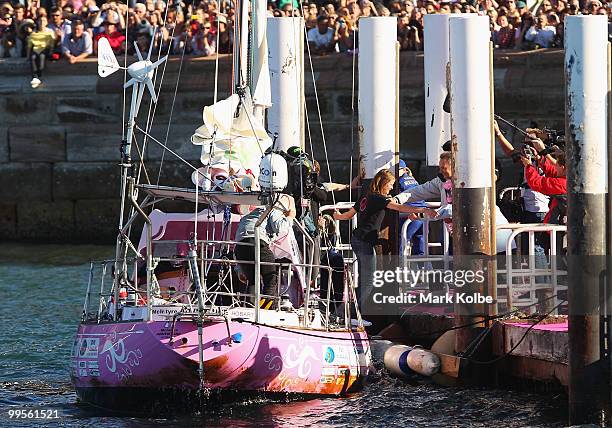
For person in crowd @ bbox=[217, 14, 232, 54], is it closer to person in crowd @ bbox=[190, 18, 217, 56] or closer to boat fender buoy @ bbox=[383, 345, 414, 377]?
person in crowd @ bbox=[190, 18, 217, 56]

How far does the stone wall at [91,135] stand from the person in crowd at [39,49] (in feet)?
0.59

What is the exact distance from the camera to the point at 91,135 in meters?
27.7

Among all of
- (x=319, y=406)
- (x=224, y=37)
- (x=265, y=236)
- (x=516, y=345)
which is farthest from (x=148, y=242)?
(x=224, y=37)

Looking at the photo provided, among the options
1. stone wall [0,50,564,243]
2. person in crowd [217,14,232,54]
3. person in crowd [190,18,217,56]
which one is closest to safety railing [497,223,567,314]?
stone wall [0,50,564,243]

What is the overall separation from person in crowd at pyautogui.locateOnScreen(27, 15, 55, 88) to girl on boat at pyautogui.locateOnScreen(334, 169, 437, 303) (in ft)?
43.3

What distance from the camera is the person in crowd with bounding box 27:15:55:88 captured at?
2755 cm

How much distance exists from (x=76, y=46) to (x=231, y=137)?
43.2ft

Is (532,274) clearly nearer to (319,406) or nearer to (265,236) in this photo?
(319,406)

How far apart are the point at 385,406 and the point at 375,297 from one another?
2.06 m

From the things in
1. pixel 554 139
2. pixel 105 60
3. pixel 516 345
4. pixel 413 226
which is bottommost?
pixel 516 345

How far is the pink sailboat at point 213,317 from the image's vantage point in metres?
12.8

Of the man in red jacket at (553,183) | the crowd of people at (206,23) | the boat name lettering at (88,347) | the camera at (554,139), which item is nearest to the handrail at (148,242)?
the boat name lettering at (88,347)

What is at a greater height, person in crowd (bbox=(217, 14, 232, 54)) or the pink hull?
person in crowd (bbox=(217, 14, 232, 54))

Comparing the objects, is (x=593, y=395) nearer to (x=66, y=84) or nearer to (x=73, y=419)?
(x=73, y=419)
